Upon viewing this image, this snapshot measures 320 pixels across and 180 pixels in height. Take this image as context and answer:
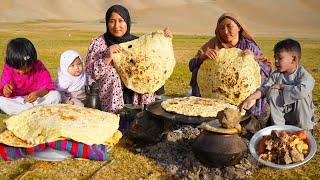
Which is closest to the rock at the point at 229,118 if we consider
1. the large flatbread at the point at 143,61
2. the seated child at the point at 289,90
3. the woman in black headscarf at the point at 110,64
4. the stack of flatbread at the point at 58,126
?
the seated child at the point at 289,90

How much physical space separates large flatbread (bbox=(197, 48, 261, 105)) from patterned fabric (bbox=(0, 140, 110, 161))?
6.71ft

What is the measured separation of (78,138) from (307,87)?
9.60 ft

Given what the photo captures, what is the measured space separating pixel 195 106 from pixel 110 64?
1.75m

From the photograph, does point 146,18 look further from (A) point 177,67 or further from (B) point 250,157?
(B) point 250,157

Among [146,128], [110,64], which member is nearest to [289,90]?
[146,128]

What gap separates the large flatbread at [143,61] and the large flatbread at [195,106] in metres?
0.90

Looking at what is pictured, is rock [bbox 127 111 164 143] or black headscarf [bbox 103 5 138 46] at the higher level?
black headscarf [bbox 103 5 138 46]

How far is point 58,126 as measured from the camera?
4328 millimetres

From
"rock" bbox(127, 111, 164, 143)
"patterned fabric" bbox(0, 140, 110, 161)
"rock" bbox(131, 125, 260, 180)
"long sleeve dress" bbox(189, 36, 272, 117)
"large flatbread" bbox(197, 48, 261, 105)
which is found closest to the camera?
"rock" bbox(131, 125, 260, 180)

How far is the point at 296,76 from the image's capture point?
5188 millimetres

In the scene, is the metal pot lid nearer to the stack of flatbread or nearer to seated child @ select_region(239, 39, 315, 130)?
seated child @ select_region(239, 39, 315, 130)

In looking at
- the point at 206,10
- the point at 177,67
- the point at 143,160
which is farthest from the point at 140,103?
the point at 206,10

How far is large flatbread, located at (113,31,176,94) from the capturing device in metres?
5.90

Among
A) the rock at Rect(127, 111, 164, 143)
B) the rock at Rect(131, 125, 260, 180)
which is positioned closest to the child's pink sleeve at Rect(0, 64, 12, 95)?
the rock at Rect(127, 111, 164, 143)
